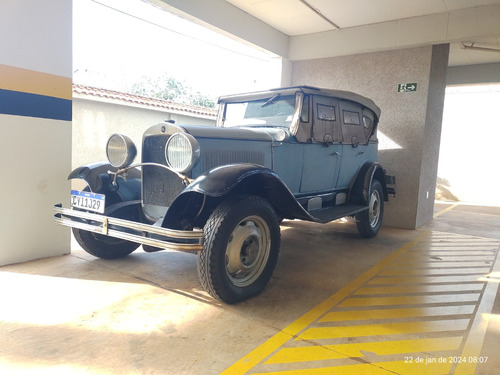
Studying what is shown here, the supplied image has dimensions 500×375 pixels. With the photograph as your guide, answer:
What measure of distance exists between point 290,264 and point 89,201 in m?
2.19

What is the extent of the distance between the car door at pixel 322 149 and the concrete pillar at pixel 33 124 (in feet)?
8.77

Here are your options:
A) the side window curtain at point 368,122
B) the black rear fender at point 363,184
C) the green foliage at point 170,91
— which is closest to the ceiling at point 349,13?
the side window curtain at point 368,122

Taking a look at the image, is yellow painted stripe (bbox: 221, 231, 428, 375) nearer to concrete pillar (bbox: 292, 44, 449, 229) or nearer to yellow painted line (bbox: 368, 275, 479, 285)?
yellow painted line (bbox: 368, 275, 479, 285)

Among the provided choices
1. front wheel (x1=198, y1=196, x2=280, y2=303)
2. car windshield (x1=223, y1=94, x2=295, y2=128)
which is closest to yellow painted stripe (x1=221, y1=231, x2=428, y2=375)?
front wheel (x1=198, y1=196, x2=280, y2=303)

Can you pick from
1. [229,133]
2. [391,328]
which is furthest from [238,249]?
[391,328]

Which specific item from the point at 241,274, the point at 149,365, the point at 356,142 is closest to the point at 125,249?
the point at 241,274

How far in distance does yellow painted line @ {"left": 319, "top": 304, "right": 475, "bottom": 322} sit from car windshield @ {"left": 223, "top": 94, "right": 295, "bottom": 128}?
2.13m

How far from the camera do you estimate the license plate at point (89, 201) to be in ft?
10.0

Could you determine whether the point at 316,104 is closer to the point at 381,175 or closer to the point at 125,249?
the point at 381,175

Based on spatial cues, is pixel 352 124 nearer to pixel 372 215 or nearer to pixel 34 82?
pixel 372 215

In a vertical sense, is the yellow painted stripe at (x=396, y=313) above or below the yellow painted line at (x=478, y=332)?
below

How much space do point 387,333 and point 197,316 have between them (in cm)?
136

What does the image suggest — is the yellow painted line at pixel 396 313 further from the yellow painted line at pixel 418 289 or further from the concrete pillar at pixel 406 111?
the concrete pillar at pixel 406 111

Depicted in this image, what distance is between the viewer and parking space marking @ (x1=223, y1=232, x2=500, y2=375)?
2123 mm
